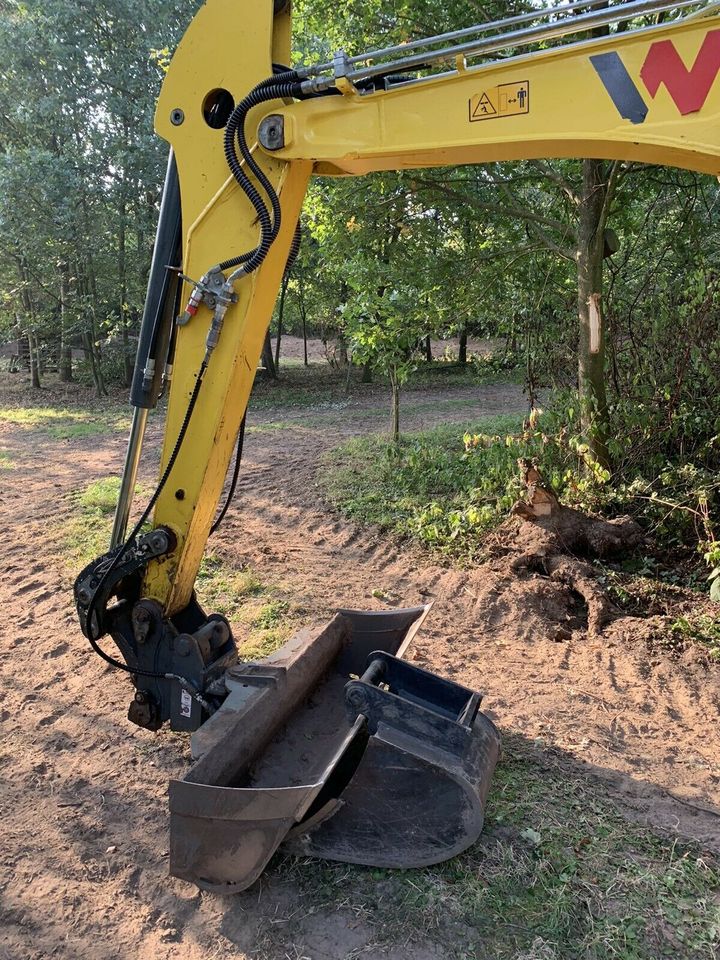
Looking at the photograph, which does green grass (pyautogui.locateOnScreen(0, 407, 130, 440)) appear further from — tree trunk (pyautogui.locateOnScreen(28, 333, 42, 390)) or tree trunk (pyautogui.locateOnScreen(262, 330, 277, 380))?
tree trunk (pyautogui.locateOnScreen(262, 330, 277, 380))

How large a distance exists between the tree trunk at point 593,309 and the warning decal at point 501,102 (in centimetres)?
410

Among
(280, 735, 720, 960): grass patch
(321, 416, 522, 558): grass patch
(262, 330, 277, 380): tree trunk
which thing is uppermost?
(262, 330, 277, 380): tree trunk

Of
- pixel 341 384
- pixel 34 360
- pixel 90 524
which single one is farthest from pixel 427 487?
pixel 34 360

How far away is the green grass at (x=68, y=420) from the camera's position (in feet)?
38.6

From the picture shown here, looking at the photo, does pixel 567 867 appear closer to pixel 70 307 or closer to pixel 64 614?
pixel 64 614

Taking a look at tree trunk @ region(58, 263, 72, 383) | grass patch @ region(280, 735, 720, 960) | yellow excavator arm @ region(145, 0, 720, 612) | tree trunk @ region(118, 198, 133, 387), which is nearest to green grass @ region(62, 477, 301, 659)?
yellow excavator arm @ region(145, 0, 720, 612)

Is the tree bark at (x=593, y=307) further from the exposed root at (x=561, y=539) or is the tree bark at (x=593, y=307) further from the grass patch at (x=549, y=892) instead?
the grass patch at (x=549, y=892)

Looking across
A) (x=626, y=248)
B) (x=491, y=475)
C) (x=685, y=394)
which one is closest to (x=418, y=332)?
(x=491, y=475)

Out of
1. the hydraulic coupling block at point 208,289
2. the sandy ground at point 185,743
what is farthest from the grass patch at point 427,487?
the hydraulic coupling block at point 208,289

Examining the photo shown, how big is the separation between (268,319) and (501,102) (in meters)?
1.17

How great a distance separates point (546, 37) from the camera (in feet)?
6.78

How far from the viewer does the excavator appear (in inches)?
83.4

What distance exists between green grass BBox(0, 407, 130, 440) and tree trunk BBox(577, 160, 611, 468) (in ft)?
26.8

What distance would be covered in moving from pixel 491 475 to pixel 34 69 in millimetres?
13430
